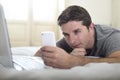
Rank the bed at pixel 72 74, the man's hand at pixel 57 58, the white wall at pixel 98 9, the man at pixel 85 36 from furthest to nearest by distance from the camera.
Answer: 1. the white wall at pixel 98 9
2. the man at pixel 85 36
3. the man's hand at pixel 57 58
4. the bed at pixel 72 74

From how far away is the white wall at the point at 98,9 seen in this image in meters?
3.25

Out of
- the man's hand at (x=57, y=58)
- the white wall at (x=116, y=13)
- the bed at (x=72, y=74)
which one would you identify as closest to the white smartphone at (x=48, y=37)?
the man's hand at (x=57, y=58)

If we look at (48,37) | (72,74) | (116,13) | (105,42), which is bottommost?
(116,13)

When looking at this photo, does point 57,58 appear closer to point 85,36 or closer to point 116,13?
point 85,36

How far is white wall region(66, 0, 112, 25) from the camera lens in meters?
3.25

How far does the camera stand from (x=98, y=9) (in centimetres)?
332

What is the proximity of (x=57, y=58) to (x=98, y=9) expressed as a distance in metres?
2.72

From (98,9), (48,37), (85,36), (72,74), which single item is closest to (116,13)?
(98,9)

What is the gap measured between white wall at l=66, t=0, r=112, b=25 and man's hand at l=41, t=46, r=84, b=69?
2.54m

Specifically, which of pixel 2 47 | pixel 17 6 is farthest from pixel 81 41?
pixel 17 6

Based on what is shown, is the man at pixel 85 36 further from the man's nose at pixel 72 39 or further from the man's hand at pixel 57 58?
the man's hand at pixel 57 58

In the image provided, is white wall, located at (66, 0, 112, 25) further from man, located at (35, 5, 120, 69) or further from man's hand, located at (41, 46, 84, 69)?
man's hand, located at (41, 46, 84, 69)

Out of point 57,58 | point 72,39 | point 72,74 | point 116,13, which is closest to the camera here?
point 72,74

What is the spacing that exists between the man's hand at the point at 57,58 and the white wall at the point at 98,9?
2.54 metres
